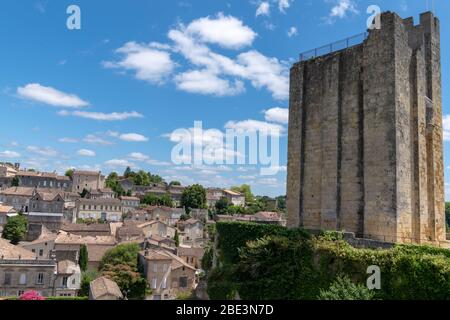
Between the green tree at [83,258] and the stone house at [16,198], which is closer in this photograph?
the green tree at [83,258]

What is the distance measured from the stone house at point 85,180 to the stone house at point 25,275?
74.8m

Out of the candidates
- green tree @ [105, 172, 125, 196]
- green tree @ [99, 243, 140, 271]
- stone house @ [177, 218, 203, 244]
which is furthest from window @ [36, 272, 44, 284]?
green tree @ [105, 172, 125, 196]

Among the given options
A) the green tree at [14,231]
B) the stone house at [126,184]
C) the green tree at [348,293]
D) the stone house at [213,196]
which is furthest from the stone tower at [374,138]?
the stone house at [126,184]

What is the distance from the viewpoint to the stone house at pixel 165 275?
158 feet

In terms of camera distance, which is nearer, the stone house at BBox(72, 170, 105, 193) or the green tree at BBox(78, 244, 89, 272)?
the green tree at BBox(78, 244, 89, 272)

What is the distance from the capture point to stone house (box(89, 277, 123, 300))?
3692 cm

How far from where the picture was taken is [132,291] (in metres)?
46.8

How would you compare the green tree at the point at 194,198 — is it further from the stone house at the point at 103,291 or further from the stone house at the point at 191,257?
the stone house at the point at 103,291

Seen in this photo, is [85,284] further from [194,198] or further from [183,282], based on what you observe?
[194,198]

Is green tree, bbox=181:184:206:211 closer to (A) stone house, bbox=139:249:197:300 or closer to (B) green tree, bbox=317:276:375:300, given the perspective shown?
(A) stone house, bbox=139:249:197:300

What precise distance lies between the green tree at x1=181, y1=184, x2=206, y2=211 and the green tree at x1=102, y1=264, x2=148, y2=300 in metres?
63.5

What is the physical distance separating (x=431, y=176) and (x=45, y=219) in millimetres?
69624

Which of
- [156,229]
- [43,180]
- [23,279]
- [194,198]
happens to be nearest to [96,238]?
[156,229]
